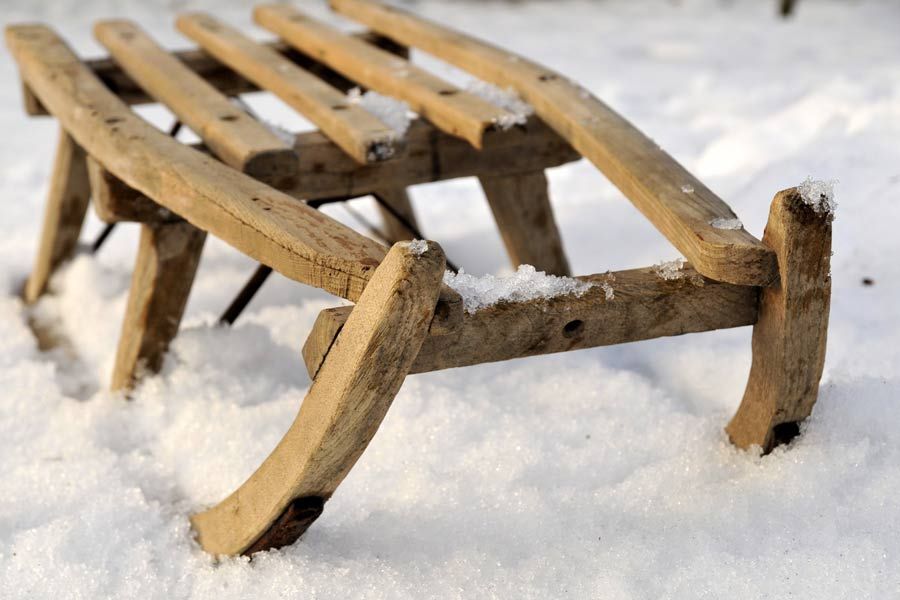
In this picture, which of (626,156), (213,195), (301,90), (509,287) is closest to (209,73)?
(301,90)

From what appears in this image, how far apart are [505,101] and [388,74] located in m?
0.25

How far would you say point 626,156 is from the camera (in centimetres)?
164

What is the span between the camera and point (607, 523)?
1516mm

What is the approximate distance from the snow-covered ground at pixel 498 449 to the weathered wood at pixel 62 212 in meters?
0.05

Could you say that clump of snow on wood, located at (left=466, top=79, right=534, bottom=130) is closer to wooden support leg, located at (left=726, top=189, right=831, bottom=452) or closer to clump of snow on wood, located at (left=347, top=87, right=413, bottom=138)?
clump of snow on wood, located at (left=347, top=87, right=413, bottom=138)

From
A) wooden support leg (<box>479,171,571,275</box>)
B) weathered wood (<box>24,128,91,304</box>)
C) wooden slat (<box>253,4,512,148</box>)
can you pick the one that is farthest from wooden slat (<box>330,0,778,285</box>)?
weathered wood (<box>24,128,91,304</box>)

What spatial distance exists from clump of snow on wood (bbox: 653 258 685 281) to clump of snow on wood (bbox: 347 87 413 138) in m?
0.59

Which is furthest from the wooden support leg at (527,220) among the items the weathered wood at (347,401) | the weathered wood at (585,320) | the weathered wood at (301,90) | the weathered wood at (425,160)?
the weathered wood at (347,401)

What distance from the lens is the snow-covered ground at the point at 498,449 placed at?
143 cm

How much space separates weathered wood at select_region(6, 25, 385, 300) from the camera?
1.29 metres

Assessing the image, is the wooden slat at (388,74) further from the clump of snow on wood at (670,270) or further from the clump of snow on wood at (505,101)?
the clump of snow on wood at (670,270)

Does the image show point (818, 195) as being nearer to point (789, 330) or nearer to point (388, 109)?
point (789, 330)

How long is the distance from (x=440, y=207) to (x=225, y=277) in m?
0.70

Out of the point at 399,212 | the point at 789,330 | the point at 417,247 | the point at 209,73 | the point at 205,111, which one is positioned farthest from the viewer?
the point at 399,212
